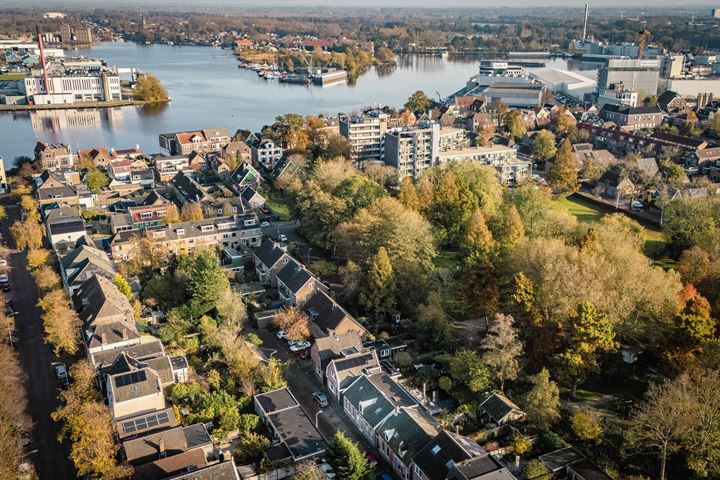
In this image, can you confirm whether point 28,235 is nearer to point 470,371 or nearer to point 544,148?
point 470,371

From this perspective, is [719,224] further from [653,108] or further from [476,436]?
[653,108]

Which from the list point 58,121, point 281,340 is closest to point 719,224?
point 281,340

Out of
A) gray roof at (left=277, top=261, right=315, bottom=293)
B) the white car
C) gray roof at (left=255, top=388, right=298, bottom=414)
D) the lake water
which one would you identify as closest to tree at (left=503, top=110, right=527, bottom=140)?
the lake water

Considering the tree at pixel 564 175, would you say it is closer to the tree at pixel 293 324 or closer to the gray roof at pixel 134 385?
the tree at pixel 293 324

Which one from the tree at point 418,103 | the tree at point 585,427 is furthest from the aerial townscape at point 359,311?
the tree at point 418,103

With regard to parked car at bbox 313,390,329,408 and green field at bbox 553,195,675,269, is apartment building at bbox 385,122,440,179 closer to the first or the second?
green field at bbox 553,195,675,269

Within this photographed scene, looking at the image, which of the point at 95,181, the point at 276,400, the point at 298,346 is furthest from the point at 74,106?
the point at 276,400
